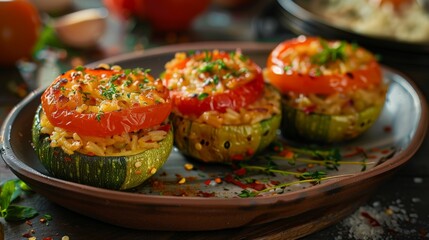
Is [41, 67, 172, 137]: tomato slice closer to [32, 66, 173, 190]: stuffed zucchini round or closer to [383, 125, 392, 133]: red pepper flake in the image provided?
[32, 66, 173, 190]: stuffed zucchini round

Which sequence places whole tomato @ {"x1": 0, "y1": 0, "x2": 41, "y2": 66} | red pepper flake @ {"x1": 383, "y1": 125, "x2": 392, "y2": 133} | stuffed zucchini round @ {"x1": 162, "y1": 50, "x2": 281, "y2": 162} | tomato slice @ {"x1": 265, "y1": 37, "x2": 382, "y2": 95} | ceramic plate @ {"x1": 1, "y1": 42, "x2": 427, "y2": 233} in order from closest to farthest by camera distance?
ceramic plate @ {"x1": 1, "y1": 42, "x2": 427, "y2": 233} < stuffed zucchini round @ {"x1": 162, "y1": 50, "x2": 281, "y2": 162} < tomato slice @ {"x1": 265, "y1": 37, "x2": 382, "y2": 95} < red pepper flake @ {"x1": 383, "y1": 125, "x2": 392, "y2": 133} < whole tomato @ {"x1": 0, "y1": 0, "x2": 41, "y2": 66}

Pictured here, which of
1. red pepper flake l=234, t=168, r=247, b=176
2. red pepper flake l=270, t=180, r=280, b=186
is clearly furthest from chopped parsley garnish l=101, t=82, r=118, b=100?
red pepper flake l=270, t=180, r=280, b=186

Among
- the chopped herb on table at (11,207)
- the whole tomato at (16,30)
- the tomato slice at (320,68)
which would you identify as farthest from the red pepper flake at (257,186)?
the whole tomato at (16,30)

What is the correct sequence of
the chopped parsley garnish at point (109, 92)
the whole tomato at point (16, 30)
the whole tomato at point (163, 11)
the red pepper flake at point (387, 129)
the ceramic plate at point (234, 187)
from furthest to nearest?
the whole tomato at point (163, 11) < the whole tomato at point (16, 30) < the red pepper flake at point (387, 129) < the chopped parsley garnish at point (109, 92) < the ceramic plate at point (234, 187)

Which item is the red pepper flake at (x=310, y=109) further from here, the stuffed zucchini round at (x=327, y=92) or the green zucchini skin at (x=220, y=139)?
the green zucchini skin at (x=220, y=139)

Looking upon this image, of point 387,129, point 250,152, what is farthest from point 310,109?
point 387,129

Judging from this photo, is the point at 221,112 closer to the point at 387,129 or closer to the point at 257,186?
the point at 257,186
